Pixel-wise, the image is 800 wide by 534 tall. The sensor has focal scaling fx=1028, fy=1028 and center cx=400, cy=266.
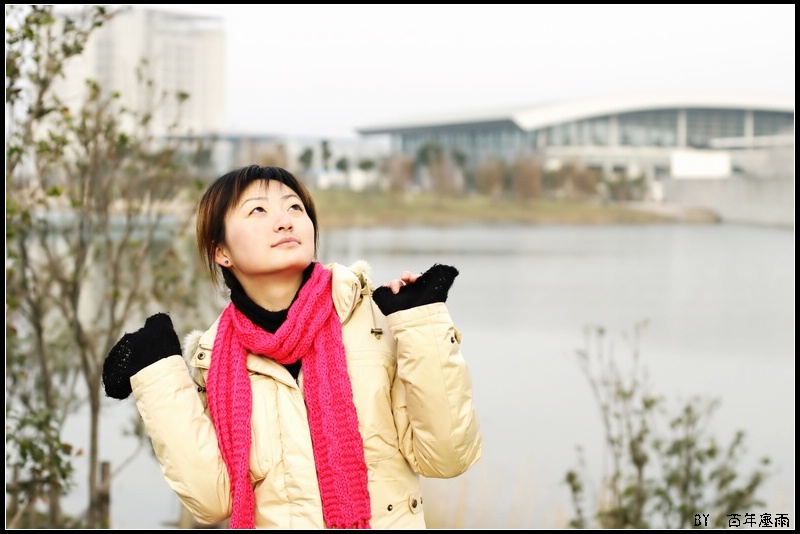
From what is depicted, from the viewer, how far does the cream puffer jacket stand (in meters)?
1.21

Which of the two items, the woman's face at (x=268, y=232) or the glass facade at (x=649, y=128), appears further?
the glass facade at (x=649, y=128)

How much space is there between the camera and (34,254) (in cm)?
386

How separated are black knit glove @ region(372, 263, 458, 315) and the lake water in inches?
66.7

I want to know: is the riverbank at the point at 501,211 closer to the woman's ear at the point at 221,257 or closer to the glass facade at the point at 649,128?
the glass facade at the point at 649,128

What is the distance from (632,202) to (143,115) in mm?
11880

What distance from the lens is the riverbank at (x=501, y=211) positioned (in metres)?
12.0

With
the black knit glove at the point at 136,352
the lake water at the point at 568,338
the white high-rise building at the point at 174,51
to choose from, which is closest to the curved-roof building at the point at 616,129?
the lake water at the point at 568,338

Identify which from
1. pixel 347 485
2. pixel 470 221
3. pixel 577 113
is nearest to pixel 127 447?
pixel 347 485

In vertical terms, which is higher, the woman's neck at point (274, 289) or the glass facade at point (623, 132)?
the glass facade at point (623, 132)

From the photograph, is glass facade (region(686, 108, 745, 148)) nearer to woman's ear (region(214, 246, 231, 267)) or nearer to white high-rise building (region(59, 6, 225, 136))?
white high-rise building (region(59, 6, 225, 136))

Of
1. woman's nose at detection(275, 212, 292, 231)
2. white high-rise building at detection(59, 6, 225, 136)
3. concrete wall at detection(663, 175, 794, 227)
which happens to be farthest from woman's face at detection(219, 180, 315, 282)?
concrete wall at detection(663, 175, 794, 227)

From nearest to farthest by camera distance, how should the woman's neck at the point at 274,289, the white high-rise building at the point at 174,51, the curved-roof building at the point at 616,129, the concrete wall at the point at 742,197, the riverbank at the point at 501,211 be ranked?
the woman's neck at the point at 274,289 → the white high-rise building at the point at 174,51 → the concrete wall at the point at 742,197 → the riverbank at the point at 501,211 → the curved-roof building at the point at 616,129

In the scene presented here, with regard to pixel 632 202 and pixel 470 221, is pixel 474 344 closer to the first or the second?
pixel 470 221

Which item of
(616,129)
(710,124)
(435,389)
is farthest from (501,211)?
(435,389)
